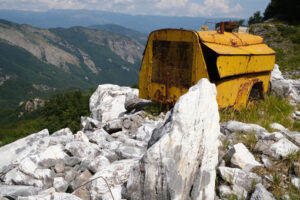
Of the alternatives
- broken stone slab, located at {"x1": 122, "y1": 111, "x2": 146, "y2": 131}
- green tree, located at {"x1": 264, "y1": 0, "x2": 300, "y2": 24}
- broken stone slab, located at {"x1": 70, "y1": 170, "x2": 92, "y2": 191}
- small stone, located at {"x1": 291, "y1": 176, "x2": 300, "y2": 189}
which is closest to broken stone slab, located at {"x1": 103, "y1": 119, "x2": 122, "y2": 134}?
broken stone slab, located at {"x1": 122, "y1": 111, "x2": 146, "y2": 131}

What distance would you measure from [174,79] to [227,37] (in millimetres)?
1940

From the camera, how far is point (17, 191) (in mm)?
3529

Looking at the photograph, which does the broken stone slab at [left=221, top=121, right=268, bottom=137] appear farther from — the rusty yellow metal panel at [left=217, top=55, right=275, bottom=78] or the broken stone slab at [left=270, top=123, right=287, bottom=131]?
the rusty yellow metal panel at [left=217, top=55, right=275, bottom=78]

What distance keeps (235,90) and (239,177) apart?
12.4ft

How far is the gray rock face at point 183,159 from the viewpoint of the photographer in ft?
8.67

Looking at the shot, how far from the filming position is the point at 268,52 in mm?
7543

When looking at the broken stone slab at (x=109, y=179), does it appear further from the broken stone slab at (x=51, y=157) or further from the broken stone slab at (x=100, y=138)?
the broken stone slab at (x=100, y=138)

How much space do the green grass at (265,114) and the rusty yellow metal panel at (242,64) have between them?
1.00 metres

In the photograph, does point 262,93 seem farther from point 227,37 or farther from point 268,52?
point 227,37

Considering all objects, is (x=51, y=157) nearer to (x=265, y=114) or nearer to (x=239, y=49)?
(x=265, y=114)

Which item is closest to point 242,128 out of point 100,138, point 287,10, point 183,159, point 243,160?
point 243,160

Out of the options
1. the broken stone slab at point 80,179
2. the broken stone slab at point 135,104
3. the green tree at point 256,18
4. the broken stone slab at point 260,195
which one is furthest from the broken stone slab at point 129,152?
the green tree at point 256,18

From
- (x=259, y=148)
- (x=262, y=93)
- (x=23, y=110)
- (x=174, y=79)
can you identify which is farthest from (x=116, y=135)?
(x=23, y=110)

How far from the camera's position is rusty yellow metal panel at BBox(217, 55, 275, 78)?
5785mm
